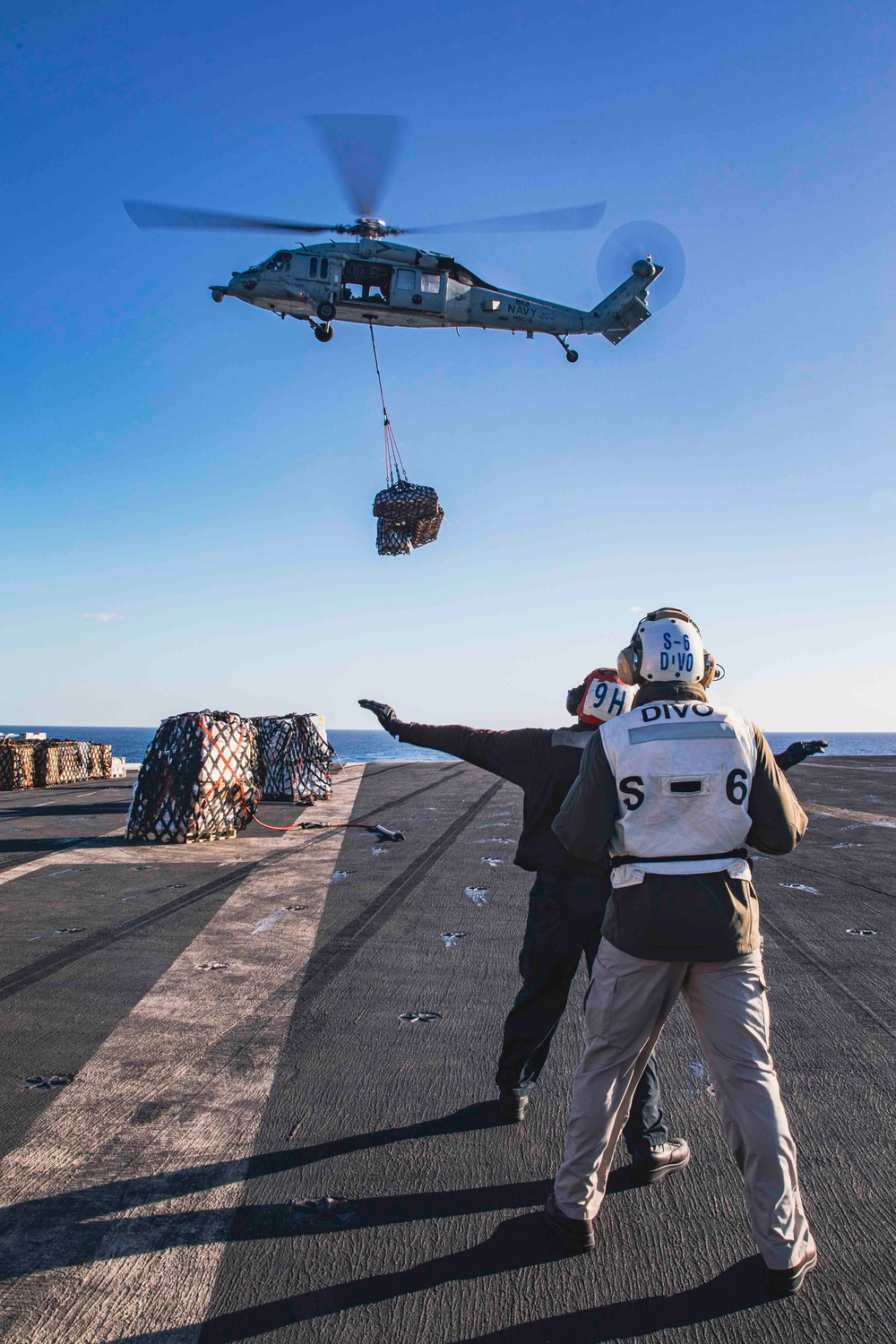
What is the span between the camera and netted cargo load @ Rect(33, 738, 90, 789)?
22.8 meters

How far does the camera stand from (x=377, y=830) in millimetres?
11969

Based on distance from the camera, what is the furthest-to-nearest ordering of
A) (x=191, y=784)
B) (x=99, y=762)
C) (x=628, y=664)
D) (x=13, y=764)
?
1. (x=99, y=762)
2. (x=13, y=764)
3. (x=191, y=784)
4. (x=628, y=664)

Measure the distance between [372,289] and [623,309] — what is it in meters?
6.05

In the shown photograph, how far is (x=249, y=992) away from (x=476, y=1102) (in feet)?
7.22

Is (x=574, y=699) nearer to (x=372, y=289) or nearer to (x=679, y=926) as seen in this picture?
(x=679, y=926)

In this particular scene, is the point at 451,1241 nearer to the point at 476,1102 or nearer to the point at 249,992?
the point at 476,1102

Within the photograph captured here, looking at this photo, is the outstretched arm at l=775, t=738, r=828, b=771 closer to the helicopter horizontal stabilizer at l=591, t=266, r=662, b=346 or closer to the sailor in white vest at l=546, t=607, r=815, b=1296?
the sailor in white vest at l=546, t=607, r=815, b=1296

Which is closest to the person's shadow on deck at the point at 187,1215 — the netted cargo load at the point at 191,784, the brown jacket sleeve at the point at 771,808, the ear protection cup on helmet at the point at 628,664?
the brown jacket sleeve at the point at 771,808

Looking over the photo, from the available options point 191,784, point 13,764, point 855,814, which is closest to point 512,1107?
point 191,784

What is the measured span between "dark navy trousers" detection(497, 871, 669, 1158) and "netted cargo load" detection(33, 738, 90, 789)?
22.8 meters

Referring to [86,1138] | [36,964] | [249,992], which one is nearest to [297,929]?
[249,992]

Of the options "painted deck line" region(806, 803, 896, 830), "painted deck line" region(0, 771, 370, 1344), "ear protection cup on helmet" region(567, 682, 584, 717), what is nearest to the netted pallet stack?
"painted deck line" region(806, 803, 896, 830)

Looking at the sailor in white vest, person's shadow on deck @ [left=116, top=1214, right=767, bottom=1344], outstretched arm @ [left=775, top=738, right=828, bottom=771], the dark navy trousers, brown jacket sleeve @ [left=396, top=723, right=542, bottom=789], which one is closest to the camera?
person's shadow on deck @ [left=116, top=1214, right=767, bottom=1344]

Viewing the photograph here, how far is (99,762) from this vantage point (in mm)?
26188
